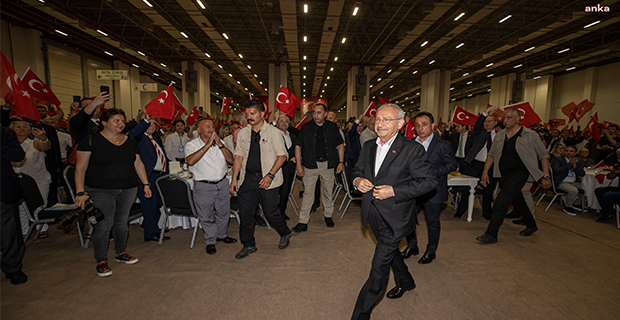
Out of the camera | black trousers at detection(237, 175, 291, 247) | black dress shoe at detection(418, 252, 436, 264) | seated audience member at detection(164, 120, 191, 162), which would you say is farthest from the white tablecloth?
seated audience member at detection(164, 120, 191, 162)

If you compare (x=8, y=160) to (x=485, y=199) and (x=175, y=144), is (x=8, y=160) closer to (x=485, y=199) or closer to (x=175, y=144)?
(x=175, y=144)

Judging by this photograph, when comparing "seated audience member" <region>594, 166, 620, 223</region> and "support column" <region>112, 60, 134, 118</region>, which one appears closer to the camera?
"seated audience member" <region>594, 166, 620, 223</region>

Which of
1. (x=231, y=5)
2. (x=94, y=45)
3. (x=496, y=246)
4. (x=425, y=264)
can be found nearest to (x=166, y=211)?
(x=425, y=264)

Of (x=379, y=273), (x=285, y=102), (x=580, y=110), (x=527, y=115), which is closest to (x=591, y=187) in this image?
(x=527, y=115)

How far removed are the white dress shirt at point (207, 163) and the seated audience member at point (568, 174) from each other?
21.3 ft

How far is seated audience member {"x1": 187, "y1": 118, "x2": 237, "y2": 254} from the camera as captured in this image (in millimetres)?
3193

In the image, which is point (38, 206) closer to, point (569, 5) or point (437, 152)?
point (437, 152)

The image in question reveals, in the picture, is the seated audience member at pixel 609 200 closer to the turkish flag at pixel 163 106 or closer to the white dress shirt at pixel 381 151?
the white dress shirt at pixel 381 151

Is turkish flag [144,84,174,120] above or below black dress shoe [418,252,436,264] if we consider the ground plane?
above

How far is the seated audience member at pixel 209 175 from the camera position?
319cm

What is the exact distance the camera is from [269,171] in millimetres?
3170

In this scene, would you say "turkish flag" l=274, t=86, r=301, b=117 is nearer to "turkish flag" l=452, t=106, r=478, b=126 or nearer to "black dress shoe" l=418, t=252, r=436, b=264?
"black dress shoe" l=418, t=252, r=436, b=264

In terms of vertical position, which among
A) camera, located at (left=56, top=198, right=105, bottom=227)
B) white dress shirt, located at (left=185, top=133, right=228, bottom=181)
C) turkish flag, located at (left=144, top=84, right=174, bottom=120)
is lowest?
camera, located at (left=56, top=198, right=105, bottom=227)

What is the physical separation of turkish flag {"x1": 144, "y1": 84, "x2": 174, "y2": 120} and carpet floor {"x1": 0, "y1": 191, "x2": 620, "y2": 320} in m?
1.85
